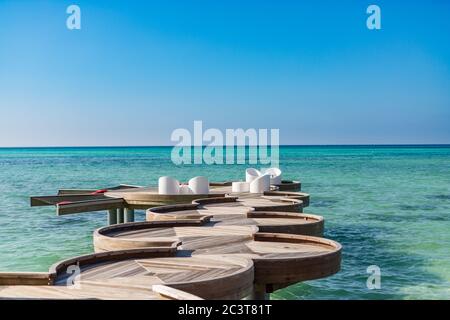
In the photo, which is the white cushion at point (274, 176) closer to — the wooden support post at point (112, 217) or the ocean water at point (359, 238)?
the ocean water at point (359, 238)

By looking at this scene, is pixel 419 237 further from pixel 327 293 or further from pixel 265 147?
pixel 265 147

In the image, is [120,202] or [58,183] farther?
[58,183]

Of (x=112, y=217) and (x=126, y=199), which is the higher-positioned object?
(x=126, y=199)

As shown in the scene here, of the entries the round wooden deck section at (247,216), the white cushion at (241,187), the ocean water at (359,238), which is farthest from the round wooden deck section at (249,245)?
the white cushion at (241,187)

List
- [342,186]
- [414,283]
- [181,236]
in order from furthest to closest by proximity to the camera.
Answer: [342,186] < [414,283] < [181,236]

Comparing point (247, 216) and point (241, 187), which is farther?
point (241, 187)

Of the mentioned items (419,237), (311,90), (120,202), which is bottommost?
(419,237)

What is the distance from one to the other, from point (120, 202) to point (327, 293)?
7082 millimetres

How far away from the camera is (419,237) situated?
74.5 feet

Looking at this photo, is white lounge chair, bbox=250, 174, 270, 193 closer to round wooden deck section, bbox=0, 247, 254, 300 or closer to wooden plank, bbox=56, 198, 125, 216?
wooden plank, bbox=56, 198, 125, 216

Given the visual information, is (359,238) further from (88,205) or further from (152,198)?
(88,205)

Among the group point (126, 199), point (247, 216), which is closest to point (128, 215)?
point (126, 199)

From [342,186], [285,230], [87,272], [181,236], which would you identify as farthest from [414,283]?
[342,186]
